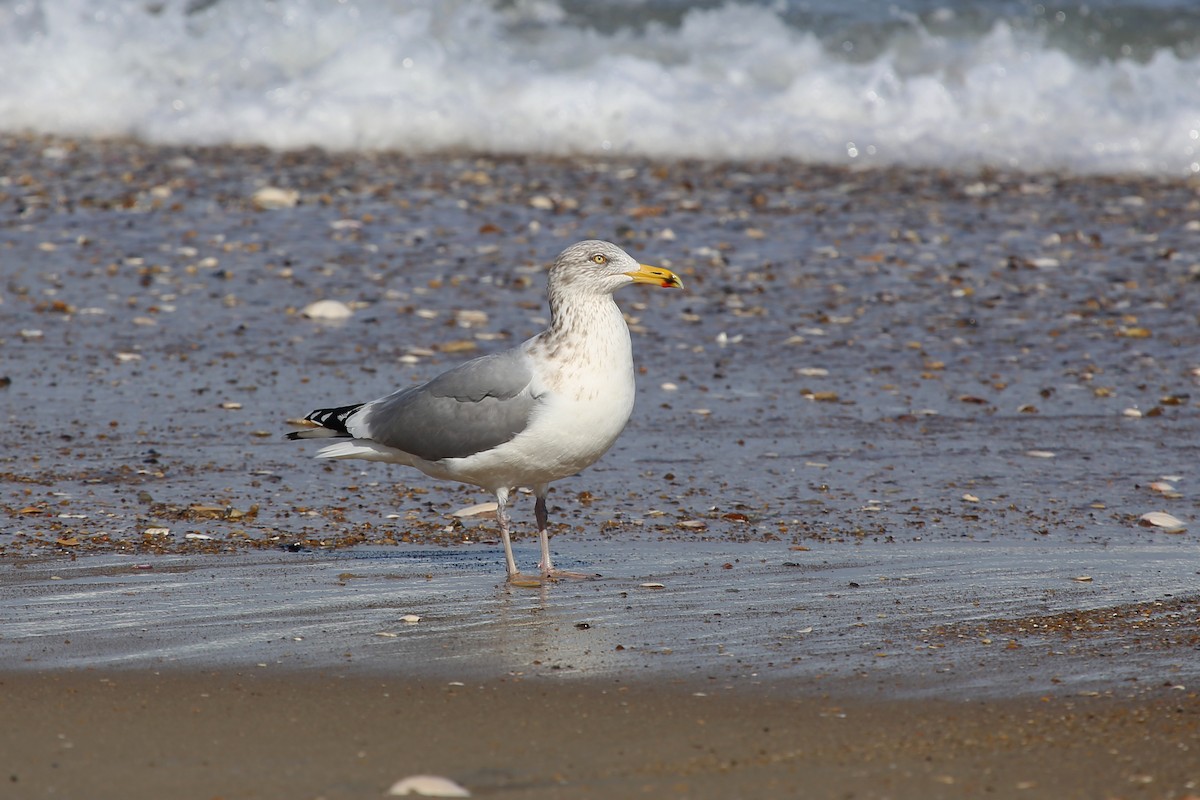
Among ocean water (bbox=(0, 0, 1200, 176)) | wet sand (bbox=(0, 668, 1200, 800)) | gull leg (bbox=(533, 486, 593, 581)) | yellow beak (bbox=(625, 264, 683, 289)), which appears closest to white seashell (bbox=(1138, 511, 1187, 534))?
yellow beak (bbox=(625, 264, 683, 289))

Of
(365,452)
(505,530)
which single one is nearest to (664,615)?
(505,530)

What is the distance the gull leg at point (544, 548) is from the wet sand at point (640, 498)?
15cm

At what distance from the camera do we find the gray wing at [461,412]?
18.5 ft

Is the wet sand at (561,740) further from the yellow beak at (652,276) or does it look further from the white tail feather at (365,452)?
the yellow beak at (652,276)

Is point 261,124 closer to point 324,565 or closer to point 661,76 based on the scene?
point 661,76

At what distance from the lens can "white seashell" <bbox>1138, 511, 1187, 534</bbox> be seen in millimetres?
6023

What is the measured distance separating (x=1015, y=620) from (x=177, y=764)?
2.47 m

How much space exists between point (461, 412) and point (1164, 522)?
2724 mm

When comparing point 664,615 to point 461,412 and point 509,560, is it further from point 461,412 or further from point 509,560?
point 461,412

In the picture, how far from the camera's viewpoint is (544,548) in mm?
5562

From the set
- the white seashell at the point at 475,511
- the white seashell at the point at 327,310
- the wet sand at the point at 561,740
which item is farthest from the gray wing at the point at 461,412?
the white seashell at the point at 327,310

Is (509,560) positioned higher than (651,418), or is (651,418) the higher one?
(651,418)

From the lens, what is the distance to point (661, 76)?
54.2 feet

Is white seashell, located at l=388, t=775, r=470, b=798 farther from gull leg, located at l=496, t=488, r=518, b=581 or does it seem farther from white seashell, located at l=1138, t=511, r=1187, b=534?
white seashell, located at l=1138, t=511, r=1187, b=534
